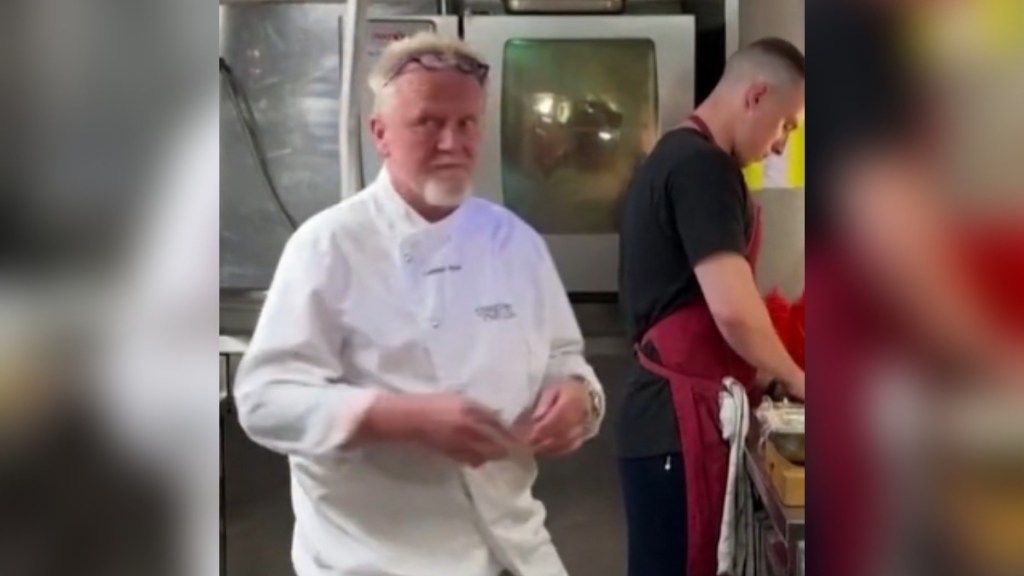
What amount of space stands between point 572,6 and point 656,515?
33 cm

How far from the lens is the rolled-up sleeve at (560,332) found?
2.20 ft

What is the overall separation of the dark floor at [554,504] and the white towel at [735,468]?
0.22 ft

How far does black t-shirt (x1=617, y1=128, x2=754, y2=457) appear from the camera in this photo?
681 mm

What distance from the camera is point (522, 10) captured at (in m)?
0.68

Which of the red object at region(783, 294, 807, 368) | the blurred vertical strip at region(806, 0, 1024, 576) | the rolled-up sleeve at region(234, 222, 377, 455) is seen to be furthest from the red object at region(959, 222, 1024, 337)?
the rolled-up sleeve at region(234, 222, 377, 455)

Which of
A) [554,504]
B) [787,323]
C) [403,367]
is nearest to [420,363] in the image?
[403,367]

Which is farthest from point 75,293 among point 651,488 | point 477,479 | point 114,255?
point 651,488

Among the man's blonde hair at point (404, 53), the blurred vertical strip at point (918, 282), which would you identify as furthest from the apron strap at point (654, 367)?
the man's blonde hair at point (404, 53)

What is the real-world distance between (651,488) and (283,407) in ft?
0.79

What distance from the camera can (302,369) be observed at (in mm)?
651

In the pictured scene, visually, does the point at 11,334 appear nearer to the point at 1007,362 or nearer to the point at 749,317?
the point at 749,317

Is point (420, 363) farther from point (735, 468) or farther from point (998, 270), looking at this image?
point (998, 270)

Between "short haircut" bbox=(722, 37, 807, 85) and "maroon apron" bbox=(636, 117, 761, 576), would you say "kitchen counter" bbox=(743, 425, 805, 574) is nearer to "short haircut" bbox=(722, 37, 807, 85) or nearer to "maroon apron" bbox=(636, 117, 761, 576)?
"maroon apron" bbox=(636, 117, 761, 576)

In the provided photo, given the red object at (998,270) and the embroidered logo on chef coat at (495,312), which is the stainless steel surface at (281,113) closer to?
the embroidered logo on chef coat at (495,312)
